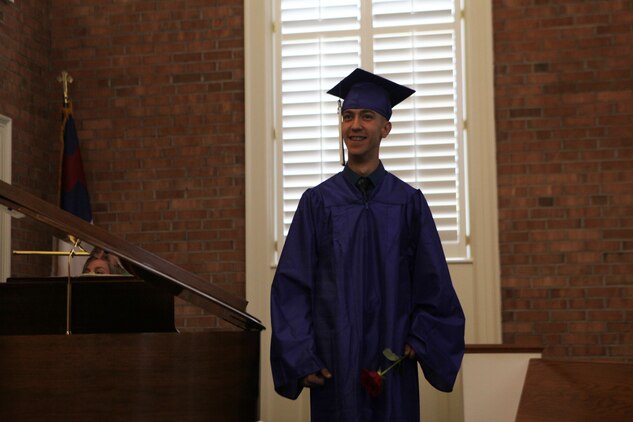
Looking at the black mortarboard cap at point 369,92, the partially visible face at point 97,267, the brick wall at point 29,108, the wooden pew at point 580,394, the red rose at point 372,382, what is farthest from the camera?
the brick wall at point 29,108

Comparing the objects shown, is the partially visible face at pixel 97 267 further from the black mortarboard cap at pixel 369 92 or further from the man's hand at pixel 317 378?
the man's hand at pixel 317 378

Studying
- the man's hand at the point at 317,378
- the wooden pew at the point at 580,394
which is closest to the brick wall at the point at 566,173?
the wooden pew at the point at 580,394

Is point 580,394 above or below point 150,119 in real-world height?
below

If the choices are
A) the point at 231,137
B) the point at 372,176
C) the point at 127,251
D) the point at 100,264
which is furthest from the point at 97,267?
the point at 372,176

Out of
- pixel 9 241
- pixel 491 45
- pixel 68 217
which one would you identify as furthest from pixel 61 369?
pixel 491 45

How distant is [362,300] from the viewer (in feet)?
10.3

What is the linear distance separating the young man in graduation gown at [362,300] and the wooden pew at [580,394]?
1.32 ft

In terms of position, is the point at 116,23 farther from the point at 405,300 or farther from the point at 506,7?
the point at 405,300

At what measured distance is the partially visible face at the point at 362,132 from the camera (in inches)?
129

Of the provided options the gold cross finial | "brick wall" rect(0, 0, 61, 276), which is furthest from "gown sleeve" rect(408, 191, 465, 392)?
the gold cross finial

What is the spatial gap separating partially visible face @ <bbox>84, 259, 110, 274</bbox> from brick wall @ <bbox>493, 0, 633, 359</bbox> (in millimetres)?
2516

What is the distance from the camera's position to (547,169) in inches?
250

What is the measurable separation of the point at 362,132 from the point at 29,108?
3977mm

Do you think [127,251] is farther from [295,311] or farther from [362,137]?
[362,137]
